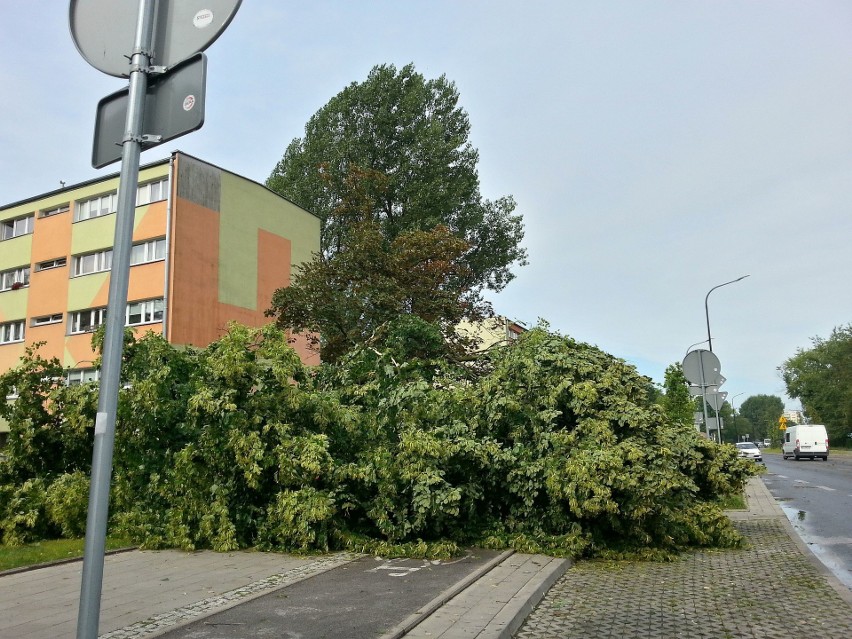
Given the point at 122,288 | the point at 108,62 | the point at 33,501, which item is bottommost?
the point at 33,501

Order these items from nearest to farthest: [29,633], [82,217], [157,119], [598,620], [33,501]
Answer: [157,119] → [29,633] → [598,620] → [33,501] → [82,217]

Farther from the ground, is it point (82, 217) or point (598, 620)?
point (82, 217)

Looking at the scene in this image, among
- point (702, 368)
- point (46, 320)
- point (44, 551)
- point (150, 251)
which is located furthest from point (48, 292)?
point (702, 368)

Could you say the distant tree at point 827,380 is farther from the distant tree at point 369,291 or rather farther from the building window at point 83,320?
the building window at point 83,320

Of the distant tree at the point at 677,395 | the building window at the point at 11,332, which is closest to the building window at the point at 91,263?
the building window at the point at 11,332

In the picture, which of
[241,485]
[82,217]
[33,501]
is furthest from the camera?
[82,217]

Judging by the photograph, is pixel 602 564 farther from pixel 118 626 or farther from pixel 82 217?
pixel 82 217

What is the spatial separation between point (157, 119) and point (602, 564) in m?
8.63

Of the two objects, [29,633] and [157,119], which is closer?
[157,119]

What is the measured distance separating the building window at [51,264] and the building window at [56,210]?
234 cm

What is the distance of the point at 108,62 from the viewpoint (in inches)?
131

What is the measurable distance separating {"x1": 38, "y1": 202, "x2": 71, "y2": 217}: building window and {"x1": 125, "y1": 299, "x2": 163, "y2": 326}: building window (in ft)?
25.9

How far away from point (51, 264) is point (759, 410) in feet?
598

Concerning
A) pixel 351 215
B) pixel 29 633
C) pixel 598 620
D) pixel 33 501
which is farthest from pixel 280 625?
pixel 351 215
